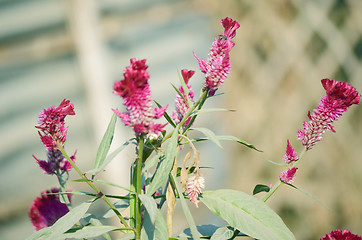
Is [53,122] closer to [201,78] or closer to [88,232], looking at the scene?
[88,232]

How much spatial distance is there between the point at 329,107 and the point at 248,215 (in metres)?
0.09

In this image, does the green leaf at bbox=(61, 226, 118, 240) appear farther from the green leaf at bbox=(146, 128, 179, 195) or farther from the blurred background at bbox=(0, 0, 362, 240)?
the blurred background at bbox=(0, 0, 362, 240)

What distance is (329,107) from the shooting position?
0.34 meters

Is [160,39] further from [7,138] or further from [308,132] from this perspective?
[308,132]

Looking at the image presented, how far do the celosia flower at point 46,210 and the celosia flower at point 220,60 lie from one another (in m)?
0.16

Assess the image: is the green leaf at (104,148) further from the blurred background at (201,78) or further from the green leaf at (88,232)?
the blurred background at (201,78)

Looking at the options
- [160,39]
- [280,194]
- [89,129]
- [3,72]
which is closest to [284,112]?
[280,194]

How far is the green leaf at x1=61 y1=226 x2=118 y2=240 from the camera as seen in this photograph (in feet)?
1.06

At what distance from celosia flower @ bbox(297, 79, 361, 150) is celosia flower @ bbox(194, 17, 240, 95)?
7cm

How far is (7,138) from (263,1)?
40.4 inches

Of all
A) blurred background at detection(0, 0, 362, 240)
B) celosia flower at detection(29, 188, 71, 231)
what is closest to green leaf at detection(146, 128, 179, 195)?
celosia flower at detection(29, 188, 71, 231)

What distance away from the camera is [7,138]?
1434 millimetres

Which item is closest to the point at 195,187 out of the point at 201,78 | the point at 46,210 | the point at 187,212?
the point at 187,212

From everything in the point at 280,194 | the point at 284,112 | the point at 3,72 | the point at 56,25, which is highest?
the point at 56,25
